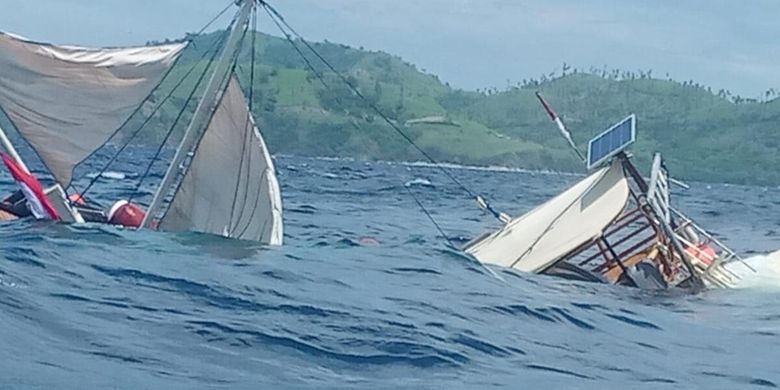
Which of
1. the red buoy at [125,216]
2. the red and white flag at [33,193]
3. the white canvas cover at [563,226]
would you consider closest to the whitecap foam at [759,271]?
the white canvas cover at [563,226]

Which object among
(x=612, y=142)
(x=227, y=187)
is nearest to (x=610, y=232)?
(x=612, y=142)

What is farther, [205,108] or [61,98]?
[205,108]

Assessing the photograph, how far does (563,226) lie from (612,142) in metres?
1.95

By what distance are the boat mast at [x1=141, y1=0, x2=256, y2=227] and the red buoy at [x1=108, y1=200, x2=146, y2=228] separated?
114 cm

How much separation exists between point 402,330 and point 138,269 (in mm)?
4309

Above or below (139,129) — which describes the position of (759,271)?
below

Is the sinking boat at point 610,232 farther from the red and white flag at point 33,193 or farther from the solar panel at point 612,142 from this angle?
the red and white flag at point 33,193

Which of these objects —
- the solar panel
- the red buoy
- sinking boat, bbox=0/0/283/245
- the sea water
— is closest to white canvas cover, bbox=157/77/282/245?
sinking boat, bbox=0/0/283/245

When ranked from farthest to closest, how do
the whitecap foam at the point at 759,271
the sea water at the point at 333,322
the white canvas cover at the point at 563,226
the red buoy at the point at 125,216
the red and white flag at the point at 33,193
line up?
the red buoy at the point at 125,216
the whitecap foam at the point at 759,271
the red and white flag at the point at 33,193
the white canvas cover at the point at 563,226
the sea water at the point at 333,322

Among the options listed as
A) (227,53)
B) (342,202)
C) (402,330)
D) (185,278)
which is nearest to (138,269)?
(185,278)

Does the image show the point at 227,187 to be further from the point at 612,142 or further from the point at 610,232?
the point at 610,232

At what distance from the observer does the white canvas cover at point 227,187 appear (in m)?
22.3

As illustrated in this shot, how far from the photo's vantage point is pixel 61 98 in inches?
813

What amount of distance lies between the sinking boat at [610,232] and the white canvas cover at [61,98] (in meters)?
6.65
